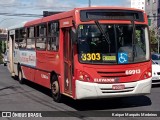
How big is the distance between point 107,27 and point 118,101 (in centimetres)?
283

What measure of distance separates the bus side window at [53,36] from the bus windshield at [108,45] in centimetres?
183

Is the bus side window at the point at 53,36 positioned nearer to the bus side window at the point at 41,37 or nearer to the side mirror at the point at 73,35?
the bus side window at the point at 41,37

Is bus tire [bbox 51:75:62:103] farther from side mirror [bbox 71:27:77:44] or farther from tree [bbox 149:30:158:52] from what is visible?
tree [bbox 149:30:158:52]

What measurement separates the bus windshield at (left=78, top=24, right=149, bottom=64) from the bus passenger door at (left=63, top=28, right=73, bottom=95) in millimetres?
710

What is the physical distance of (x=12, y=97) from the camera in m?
13.1

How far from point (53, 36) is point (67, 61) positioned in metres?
1.61

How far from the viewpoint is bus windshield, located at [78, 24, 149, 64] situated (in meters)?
10.2

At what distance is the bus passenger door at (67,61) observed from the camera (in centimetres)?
1076

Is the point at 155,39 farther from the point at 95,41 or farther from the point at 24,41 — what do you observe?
the point at 95,41

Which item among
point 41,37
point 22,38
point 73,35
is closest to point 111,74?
point 73,35

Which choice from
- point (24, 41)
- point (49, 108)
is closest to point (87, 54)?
point (49, 108)

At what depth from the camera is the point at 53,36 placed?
40.5 feet

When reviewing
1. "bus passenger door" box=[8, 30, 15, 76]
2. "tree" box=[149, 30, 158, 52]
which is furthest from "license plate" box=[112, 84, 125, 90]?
"tree" box=[149, 30, 158, 52]

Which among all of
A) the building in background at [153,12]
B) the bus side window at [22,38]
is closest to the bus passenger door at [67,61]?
the bus side window at [22,38]
